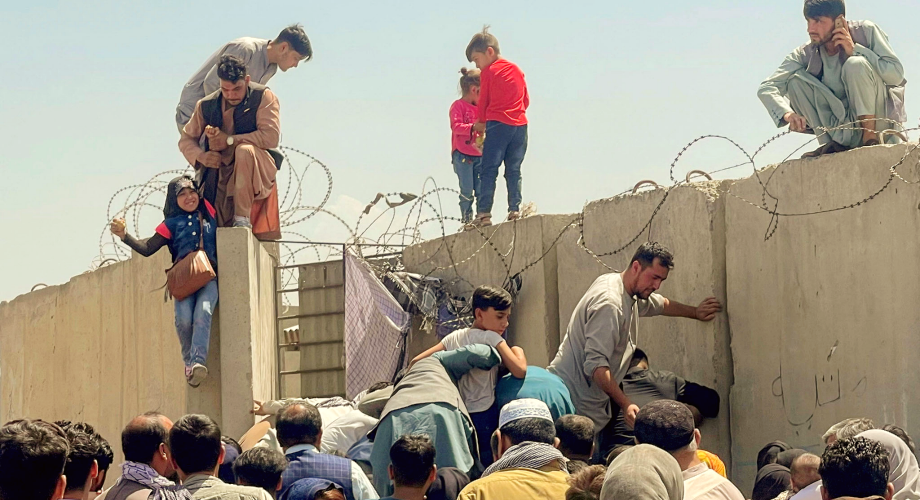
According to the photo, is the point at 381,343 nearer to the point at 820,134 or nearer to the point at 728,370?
the point at 728,370

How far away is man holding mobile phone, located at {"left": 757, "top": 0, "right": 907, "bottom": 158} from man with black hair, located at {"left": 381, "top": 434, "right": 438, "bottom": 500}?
3.58 meters

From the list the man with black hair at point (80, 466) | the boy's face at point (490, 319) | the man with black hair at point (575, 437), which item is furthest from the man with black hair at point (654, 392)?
the man with black hair at point (80, 466)

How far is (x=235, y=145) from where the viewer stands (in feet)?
31.4

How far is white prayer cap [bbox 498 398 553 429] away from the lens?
219 inches

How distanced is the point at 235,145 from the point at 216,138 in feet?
0.47

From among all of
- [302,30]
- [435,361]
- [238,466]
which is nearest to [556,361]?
[435,361]

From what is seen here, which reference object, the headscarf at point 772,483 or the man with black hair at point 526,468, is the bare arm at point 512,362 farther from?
the headscarf at point 772,483

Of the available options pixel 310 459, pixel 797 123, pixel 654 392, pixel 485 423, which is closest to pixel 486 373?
pixel 485 423

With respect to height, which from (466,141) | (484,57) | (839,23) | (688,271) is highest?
(484,57)

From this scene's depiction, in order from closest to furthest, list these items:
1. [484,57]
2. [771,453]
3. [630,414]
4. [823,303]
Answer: [771,453] → [630,414] → [823,303] → [484,57]

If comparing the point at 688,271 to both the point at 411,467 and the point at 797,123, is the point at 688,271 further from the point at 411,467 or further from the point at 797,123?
the point at 411,467

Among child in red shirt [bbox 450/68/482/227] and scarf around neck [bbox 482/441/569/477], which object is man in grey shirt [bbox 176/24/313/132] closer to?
child in red shirt [bbox 450/68/482/227]

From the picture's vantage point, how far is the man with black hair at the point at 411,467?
199 inches

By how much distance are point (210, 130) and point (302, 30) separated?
135 centimetres
